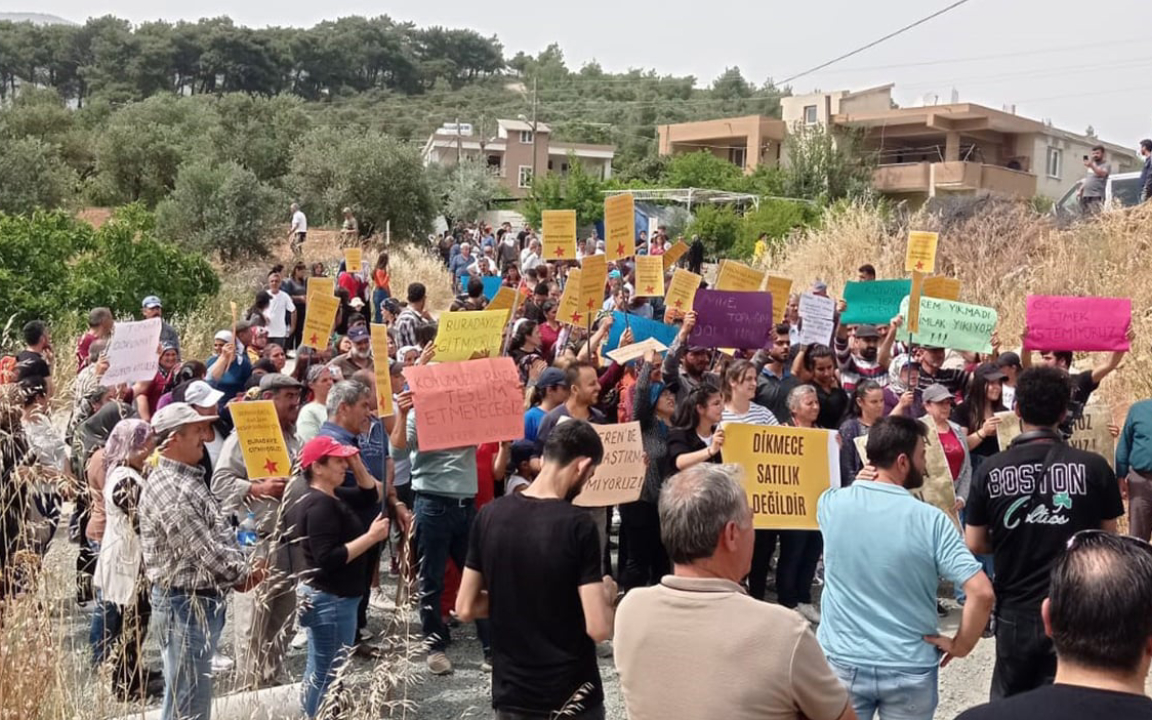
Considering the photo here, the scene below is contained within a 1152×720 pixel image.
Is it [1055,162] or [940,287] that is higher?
[1055,162]

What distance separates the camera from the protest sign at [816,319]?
35.0ft

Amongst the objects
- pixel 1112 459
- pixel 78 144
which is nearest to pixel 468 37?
pixel 78 144

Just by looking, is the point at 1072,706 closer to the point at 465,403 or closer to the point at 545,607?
the point at 545,607

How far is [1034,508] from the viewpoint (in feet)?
16.5

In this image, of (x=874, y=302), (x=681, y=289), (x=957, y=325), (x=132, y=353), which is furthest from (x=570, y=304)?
(x=132, y=353)

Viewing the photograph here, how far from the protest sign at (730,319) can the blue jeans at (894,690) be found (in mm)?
5015

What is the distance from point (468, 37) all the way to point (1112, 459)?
17279 centimetres

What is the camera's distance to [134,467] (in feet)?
18.5

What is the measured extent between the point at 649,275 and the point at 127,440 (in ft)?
28.1

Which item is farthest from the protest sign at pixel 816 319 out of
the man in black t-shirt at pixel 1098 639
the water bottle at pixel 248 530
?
the man in black t-shirt at pixel 1098 639

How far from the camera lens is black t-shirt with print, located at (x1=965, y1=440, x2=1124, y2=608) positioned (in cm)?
496

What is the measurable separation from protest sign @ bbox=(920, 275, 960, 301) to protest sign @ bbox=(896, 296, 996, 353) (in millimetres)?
1291

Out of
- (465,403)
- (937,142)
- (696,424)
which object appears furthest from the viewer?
(937,142)

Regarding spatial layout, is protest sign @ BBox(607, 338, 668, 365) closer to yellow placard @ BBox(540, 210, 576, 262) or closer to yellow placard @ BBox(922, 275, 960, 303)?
yellow placard @ BBox(922, 275, 960, 303)
